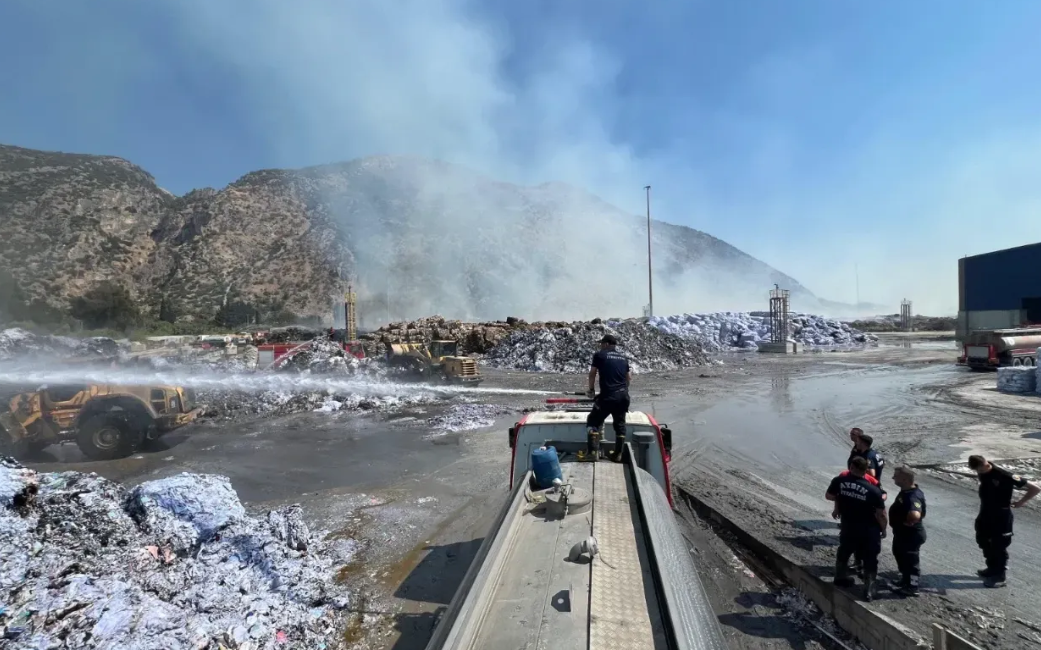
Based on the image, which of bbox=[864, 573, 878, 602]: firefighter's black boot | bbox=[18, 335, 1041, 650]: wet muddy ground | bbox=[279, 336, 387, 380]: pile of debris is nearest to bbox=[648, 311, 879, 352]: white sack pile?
bbox=[18, 335, 1041, 650]: wet muddy ground

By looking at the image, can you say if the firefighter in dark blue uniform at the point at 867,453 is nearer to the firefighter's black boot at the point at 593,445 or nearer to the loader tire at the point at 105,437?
the firefighter's black boot at the point at 593,445

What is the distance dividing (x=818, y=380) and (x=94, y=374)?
2330cm

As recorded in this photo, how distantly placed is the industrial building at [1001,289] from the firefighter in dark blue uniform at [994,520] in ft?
135

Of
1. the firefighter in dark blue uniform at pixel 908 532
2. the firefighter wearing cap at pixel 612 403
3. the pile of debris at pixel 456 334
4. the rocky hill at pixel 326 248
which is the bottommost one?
the firefighter in dark blue uniform at pixel 908 532

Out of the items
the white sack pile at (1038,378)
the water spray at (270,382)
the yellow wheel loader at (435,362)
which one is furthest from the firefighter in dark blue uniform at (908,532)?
the yellow wheel loader at (435,362)

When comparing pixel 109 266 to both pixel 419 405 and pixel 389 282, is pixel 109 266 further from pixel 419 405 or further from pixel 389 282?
pixel 419 405

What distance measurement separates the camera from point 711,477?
328 inches

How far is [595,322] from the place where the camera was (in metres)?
29.4

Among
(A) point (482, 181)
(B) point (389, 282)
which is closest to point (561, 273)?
(B) point (389, 282)

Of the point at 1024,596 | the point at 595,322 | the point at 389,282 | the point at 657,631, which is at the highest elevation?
the point at 389,282

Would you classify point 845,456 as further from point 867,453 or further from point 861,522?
point 861,522

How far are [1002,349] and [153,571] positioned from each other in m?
27.7

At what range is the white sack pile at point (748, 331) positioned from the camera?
120 feet

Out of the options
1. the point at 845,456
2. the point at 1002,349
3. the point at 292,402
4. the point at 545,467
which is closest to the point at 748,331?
the point at 1002,349
